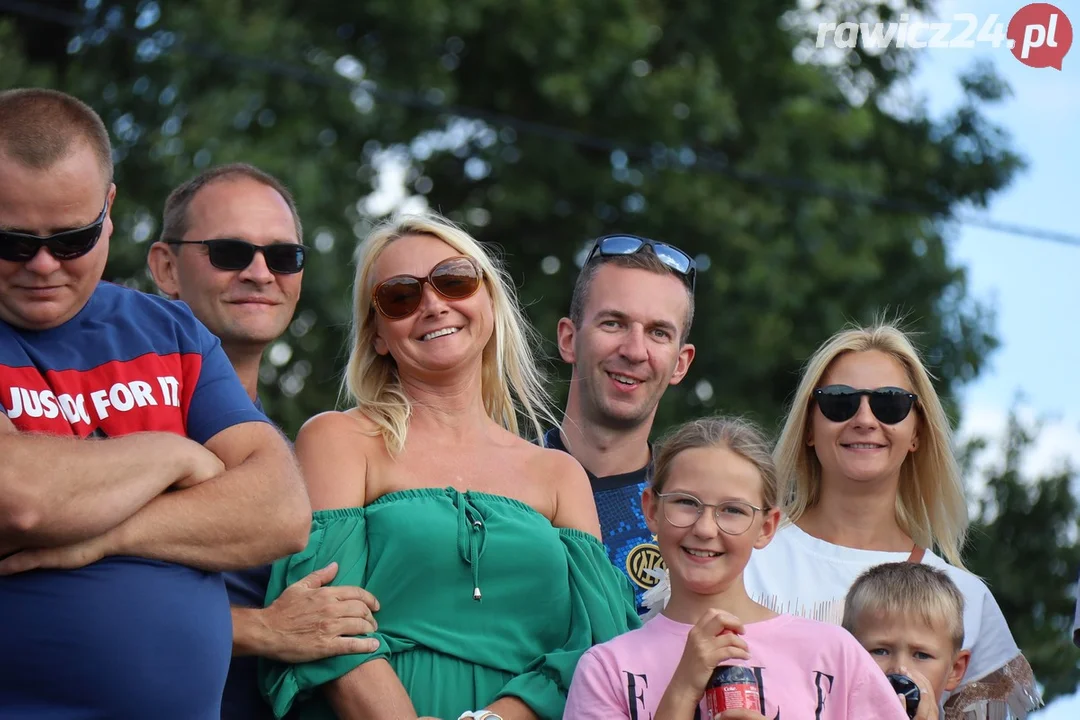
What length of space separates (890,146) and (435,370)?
11998 mm

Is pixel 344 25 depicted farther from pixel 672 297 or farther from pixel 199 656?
pixel 199 656

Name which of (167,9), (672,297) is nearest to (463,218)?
(167,9)

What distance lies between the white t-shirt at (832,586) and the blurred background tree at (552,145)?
22.2 ft

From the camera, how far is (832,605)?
160 inches

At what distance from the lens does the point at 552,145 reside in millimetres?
13008

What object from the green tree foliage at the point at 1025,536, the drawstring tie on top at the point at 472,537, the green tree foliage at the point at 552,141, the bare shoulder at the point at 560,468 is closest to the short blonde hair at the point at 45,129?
the drawstring tie on top at the point at 472,537

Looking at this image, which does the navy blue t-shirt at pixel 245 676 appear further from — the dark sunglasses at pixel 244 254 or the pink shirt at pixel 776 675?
the dark sunglasses at pixel 244 254

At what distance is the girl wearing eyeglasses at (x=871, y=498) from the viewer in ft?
13.3

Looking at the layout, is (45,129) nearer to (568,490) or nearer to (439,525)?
(439,525)

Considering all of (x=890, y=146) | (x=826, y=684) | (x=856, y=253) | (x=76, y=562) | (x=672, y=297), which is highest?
(x=890, y=146)

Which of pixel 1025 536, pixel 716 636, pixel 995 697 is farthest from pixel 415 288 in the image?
pixel 1025 536

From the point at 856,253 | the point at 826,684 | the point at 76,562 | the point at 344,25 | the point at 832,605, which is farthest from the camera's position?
the point at 856,253

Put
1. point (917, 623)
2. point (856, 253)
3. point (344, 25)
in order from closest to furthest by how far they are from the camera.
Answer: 1. point (917, 623)
2. point (344, 25)
3. point (856, 253)

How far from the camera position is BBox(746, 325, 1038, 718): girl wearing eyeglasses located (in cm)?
407
